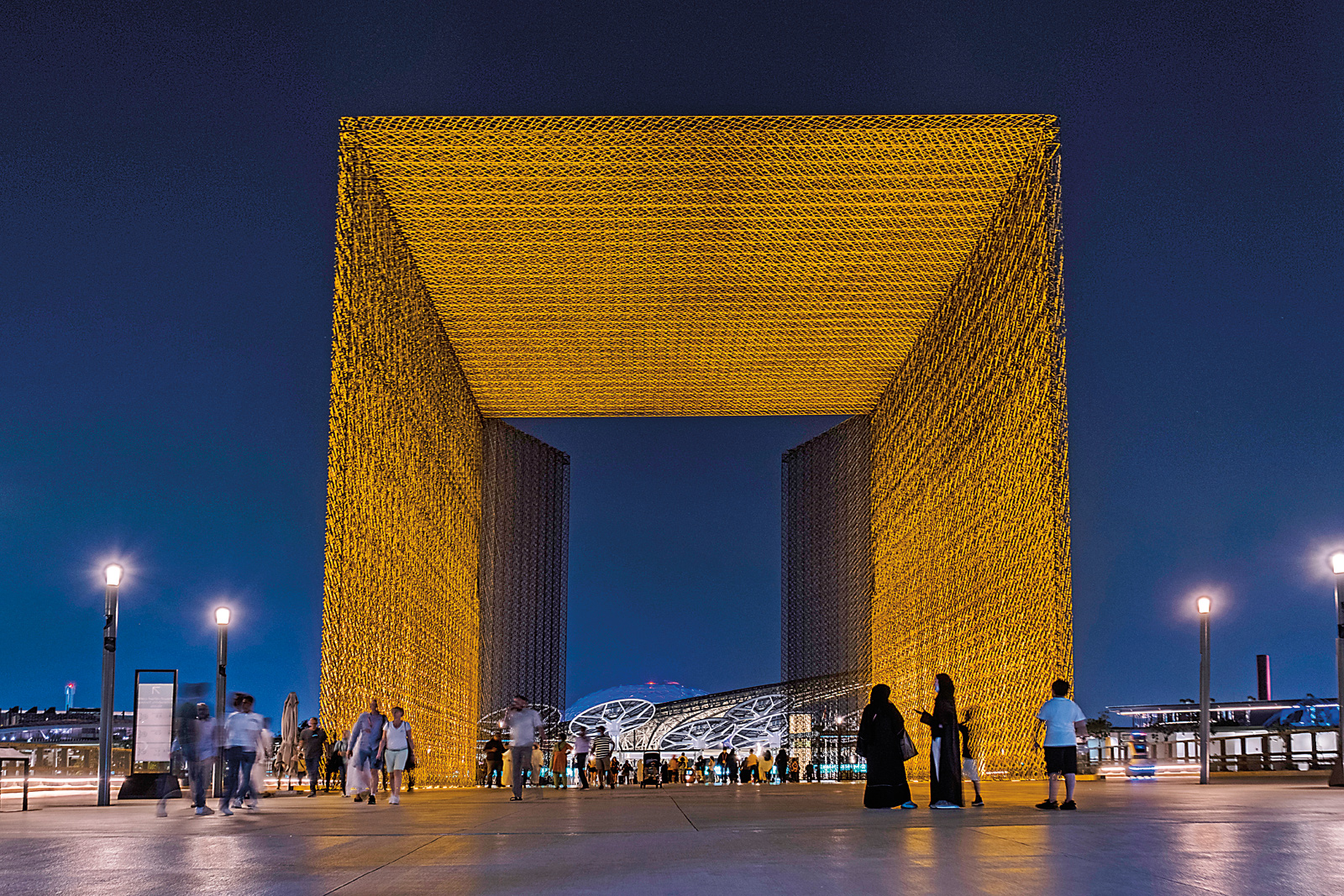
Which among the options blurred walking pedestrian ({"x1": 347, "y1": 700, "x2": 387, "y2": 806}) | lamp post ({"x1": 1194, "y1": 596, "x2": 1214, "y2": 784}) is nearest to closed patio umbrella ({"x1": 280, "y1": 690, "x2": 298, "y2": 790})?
blurred walking pedestrian ({"x1": 347, "y1": 700, "x2": 387, "y2": 806})

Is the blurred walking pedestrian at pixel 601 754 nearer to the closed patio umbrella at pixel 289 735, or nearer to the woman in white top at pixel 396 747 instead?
the closed patio umbrella at pixel 289 735

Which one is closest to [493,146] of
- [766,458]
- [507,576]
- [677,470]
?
[507,576]

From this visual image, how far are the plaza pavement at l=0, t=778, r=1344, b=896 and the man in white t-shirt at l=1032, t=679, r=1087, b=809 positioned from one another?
287 mm

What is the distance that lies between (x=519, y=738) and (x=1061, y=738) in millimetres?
6973

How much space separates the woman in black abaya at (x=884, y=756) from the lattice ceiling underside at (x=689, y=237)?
37.2 ft

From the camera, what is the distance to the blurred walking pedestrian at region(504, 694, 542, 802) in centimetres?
1661

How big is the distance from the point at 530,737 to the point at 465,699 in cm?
1568

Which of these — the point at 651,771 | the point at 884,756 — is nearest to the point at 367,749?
the point at 884,756

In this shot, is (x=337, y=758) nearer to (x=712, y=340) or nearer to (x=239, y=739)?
(x=239, y=739)

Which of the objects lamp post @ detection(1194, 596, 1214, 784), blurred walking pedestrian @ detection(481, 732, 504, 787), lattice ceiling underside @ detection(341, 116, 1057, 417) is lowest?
blurred walking pedestrian @ detection(481, 732, 504, 787)

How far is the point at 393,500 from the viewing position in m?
→ 23.8

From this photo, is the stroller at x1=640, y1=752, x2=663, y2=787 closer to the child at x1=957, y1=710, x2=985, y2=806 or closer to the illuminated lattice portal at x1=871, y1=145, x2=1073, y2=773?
the illuminated lattice portal at x1=871, y1=145, x2=1073, y2=773

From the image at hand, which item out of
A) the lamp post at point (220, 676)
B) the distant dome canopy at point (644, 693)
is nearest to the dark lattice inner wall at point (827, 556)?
the distant dome canopy at point (644, 693)

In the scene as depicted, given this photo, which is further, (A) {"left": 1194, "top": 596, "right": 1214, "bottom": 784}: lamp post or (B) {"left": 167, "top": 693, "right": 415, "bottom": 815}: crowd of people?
(A) {"left": 1194, "top": 596, "right": 1214, "bottom": 784}: lamp post
